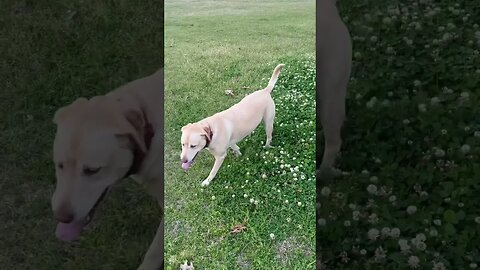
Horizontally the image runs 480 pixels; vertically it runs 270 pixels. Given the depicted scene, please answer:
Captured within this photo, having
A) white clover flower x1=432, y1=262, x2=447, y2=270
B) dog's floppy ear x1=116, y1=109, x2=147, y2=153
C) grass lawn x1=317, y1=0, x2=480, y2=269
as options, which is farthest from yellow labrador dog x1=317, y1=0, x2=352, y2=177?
dog's floppy ear x1=116, y1=109, x2=147, y2=153

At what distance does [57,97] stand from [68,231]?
21.4 inches

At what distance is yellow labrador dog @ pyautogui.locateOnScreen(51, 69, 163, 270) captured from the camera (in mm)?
2605

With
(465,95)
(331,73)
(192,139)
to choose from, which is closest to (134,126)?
(192,139)

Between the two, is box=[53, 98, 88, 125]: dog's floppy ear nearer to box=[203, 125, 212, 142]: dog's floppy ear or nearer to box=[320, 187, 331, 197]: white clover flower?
box=[203, 125, 212, 142]: dog's floppy ear

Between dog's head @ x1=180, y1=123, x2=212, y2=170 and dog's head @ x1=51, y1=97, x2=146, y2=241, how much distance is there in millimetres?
159

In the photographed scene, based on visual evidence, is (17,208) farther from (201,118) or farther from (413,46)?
(413,46)

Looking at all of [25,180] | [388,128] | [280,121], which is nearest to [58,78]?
[25,180]

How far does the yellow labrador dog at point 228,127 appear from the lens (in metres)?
2.75

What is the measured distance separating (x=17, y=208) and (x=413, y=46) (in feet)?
6.46

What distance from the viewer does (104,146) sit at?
2604 mm

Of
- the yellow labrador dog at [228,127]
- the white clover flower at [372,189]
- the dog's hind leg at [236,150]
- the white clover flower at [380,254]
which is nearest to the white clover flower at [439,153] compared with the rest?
the white clover flower at [372,189]

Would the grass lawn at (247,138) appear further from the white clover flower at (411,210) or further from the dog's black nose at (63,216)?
the white clover flower at (411,210)

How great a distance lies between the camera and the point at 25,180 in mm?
2959

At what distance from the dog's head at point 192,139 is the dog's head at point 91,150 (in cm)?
16
